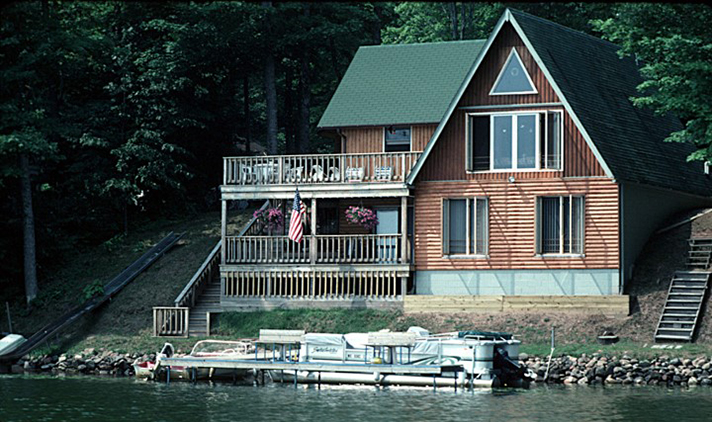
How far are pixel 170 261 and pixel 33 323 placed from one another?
249 inches

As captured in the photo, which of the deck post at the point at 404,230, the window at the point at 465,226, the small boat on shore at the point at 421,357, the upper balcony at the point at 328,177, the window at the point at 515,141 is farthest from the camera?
the upper balcony at the point at 328,177

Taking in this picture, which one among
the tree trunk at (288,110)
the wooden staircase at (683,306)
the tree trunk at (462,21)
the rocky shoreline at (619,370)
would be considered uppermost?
the tree trunk at (462,21)

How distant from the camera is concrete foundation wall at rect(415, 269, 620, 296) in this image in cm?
3638

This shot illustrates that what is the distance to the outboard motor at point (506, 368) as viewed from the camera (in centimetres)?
3003

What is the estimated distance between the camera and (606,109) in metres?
39.7

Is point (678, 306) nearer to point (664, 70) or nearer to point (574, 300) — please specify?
point (574, 300)

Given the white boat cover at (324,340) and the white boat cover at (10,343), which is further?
the white boat cover at (10,343)

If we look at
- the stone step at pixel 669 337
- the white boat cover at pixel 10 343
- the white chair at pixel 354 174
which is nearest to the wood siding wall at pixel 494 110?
the white chair at pixel 354 174

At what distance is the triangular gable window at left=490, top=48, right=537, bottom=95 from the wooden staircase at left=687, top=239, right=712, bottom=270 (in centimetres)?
766

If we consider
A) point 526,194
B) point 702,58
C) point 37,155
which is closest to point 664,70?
point 702,58

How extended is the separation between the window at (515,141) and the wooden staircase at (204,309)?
1098 cm

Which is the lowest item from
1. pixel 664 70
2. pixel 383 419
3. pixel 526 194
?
pixel 383 419

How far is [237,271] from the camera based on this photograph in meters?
41.1

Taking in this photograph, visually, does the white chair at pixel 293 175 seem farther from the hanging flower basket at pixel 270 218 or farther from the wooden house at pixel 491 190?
the hanging flower basket at pixel 270 218
